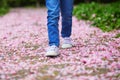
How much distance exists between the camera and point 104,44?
29.2ft

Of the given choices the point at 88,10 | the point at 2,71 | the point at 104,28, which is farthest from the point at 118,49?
the point at 88,10

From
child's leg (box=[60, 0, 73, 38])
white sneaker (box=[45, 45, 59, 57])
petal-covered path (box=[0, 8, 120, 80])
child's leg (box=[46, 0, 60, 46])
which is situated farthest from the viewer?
child's leg (box=[60, 0, 73, 38])

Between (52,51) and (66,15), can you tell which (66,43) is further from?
(52,51)

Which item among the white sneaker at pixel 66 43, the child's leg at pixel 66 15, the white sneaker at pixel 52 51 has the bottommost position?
the white sneaker at pixel 66 43

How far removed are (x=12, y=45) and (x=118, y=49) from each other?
283 cm

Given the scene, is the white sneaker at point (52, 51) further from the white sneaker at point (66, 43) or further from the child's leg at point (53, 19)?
the white sneaker at point (66, 43)

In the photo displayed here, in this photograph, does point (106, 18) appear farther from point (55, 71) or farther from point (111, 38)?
point (55, 71)

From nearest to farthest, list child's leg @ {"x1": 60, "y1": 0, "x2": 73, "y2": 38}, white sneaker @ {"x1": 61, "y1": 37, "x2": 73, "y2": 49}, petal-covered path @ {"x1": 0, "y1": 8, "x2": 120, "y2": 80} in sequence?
petal-covered path @ {"x1": 0, "y1": 8, "x2": 120, "y2": 80} → child's leg @ {"x1": 60, "y1": 0, "x2": 73, "y2": 38} → white sneaker @ {"x1": 61, "y1": 37, "x2": 73, "y2": 49}

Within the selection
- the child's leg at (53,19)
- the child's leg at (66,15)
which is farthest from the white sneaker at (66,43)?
the child's leg at (53,19)

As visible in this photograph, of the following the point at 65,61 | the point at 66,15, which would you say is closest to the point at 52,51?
the point at 65,61

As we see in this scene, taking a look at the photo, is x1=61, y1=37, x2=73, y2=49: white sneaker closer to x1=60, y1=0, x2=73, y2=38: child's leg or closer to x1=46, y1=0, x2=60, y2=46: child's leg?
x1=60, y1=0, x2=73, y2=38: child's leg

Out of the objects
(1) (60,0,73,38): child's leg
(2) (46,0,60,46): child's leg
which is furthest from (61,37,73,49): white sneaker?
(2) (46,0,60,46): child's leg

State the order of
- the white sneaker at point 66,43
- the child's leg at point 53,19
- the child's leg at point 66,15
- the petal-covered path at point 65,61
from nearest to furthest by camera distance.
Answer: the petal-covered path at point 65,61 < the child's leg at point 53,19 < the child's leg at point 66,15 < the white sneaker at point 66,43

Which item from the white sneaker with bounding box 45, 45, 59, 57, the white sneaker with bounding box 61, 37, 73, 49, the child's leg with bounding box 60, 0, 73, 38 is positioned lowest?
the white sneaker with bounding box 61, 37, 73, 49
